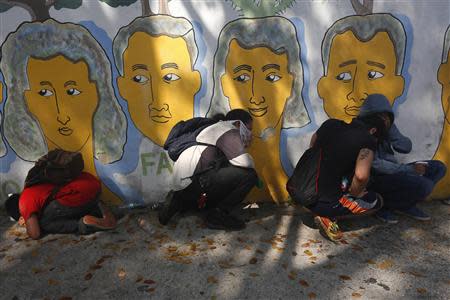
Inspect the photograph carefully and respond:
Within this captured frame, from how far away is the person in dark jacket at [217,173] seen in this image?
11.6 feet

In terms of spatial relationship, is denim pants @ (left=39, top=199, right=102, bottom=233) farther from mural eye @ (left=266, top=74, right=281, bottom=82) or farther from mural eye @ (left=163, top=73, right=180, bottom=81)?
mural eye @ (left=266, top=74, right=281, bottom=82)

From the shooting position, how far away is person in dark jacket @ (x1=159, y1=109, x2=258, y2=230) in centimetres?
355

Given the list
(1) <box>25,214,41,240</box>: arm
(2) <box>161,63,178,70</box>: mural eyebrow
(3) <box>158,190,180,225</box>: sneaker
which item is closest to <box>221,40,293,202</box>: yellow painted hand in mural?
(2) <box>161,63,178,70</box>: mural eyebrow

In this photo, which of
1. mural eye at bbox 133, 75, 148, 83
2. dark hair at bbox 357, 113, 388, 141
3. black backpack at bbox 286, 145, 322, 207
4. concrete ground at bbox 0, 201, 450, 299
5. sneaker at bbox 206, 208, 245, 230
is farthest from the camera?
mural eye at bbox 133, 75, 148, 83

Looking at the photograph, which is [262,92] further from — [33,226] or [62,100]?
[33,226]

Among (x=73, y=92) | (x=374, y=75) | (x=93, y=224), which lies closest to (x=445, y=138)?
(x=374, y=75)

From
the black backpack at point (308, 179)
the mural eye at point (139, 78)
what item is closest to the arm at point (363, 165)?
the black backpack at point (308, 179)

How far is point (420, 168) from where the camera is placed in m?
3.92

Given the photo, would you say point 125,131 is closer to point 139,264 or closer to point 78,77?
point 78,77

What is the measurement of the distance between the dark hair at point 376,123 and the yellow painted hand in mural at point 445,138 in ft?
3.46

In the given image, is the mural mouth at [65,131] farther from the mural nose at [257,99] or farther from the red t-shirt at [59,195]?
the mural nose at [257,99]

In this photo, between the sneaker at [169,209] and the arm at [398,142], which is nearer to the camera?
the sneaker at [169,209]

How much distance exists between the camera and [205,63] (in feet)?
13.0

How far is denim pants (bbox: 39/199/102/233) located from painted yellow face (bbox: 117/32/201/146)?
1060 millimetres
